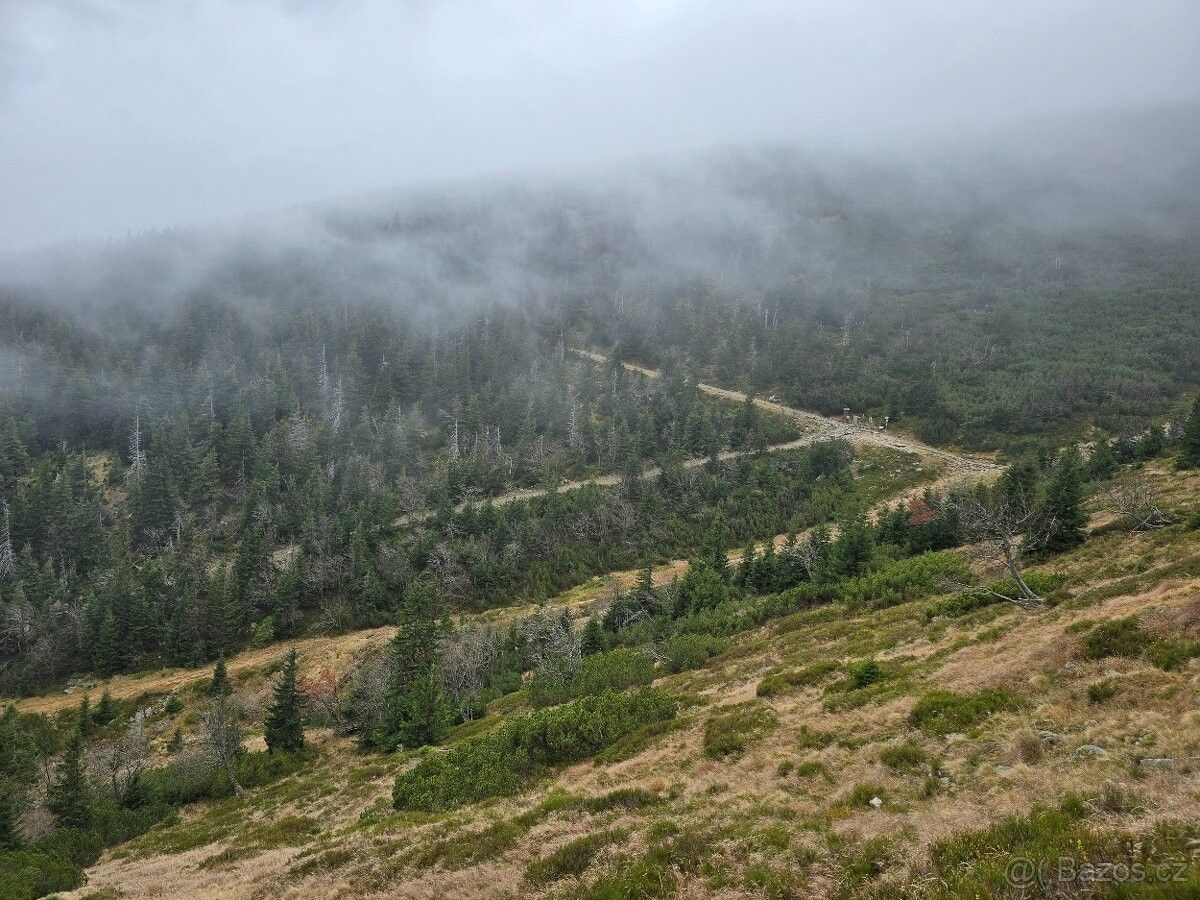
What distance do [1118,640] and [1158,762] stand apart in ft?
24.1

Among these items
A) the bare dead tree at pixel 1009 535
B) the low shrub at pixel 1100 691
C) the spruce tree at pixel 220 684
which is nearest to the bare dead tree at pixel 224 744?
the spruce tree at pixel 220 684

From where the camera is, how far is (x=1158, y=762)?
11.2 metres

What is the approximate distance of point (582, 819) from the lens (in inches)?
651

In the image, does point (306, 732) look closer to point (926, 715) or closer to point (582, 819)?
point (582, 819)

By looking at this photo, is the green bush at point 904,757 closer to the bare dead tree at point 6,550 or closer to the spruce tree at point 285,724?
the spruce tree at point 285,724

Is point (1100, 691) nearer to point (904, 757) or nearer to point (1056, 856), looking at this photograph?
point (904, 757)

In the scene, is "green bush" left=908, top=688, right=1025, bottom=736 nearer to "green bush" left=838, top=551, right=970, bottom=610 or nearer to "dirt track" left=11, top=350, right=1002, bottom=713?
"green bush" left=838, top=551, right=970, bottom=610

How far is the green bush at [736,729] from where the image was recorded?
66.6 feet

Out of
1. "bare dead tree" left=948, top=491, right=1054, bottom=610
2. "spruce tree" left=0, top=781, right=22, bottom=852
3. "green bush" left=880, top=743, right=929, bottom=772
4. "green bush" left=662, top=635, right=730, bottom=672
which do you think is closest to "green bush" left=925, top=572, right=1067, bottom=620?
"bare dead tree" left=948, top=491, right=1054, bottom=610

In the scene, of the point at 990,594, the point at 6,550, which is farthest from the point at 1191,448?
the point at 6,550

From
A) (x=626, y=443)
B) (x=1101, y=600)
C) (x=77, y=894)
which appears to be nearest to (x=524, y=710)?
(x=77, y=894)

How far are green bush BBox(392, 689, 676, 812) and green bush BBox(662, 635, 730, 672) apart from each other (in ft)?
42.3

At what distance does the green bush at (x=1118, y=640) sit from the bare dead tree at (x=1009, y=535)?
31.5 feet

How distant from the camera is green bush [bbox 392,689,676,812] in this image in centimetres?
2372
